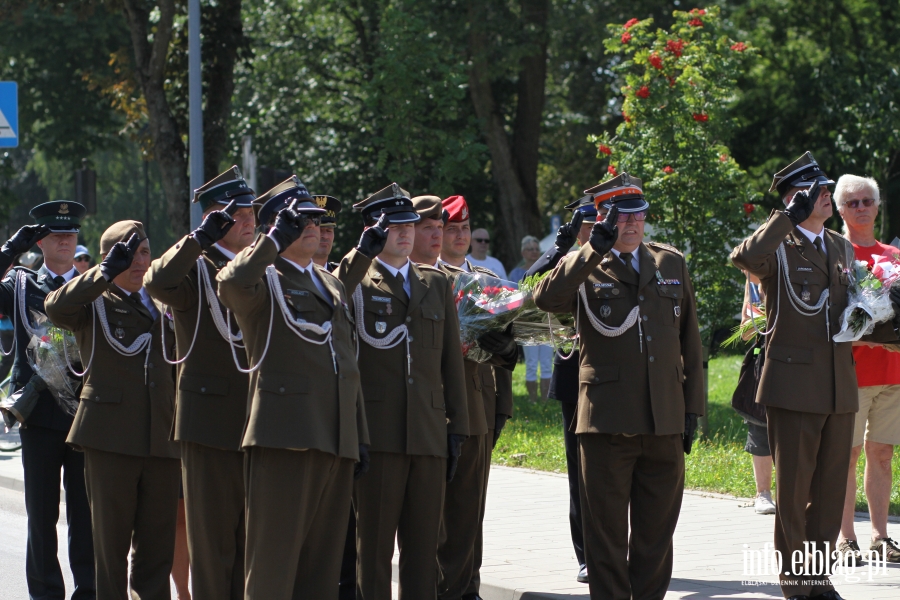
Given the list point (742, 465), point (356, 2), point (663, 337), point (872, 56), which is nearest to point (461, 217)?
point (663, 337)

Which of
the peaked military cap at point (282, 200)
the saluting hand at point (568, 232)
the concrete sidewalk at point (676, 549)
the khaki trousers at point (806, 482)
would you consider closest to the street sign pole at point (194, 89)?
the concrete sidewalk at point (676, 549)

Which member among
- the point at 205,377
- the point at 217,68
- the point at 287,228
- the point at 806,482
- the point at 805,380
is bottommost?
the point at 806,482

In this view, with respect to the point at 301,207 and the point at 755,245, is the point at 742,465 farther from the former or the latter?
the point at 301,207

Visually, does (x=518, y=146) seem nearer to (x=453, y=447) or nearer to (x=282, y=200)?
(x=453, y=447)

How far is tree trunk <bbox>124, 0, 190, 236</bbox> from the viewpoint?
1616 centimetres

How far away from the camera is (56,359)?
6.57m

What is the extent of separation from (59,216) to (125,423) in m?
1.40

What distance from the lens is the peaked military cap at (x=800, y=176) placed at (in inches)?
249

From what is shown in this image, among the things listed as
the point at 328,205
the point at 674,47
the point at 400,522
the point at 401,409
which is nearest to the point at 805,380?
the point at 401,409

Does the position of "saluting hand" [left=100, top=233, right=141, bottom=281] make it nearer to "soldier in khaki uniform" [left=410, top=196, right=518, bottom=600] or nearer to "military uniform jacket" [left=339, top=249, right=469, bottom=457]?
"military uniform jacket" [left=339, top=249, right=469, bottom=457]

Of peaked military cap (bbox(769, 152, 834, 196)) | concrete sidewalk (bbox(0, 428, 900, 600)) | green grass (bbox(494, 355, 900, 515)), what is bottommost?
concrete sidewalk (bbox(0, 428, 900, 600))

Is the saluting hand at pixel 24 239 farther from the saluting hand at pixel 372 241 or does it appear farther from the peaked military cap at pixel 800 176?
the peaked military cap at pixel 800 176

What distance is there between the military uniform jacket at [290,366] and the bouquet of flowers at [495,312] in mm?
1345

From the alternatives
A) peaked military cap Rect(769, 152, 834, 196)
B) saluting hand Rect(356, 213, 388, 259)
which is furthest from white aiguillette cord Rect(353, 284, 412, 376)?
peaked military cap Rect(769, 152, 834, 196)
